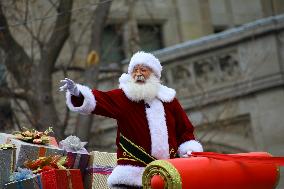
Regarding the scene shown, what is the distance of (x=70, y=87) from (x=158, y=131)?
2.86 ft

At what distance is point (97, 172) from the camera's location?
22.2 ft

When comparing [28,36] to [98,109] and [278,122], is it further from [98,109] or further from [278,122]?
[98,109]

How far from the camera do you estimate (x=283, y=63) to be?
45.9 feet

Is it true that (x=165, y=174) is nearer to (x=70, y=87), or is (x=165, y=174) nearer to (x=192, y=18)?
(x=70, y=87)

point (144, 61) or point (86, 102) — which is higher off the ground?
point (144, 61)

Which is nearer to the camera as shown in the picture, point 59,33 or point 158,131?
point 158,131

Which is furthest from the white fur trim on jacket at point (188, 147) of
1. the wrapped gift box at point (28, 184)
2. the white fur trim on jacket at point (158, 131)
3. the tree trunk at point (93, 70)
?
the tree trunk at point (93, 70)

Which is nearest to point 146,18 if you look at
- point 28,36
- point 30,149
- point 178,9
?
point 178,9

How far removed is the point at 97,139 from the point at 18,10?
3.06m

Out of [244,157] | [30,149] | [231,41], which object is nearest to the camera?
[244,157]

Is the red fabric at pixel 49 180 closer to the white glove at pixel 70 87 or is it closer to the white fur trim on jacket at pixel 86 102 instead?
the white fur trim on jacket at pixel 86 102

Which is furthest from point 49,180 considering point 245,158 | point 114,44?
point 114,44

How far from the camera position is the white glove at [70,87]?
5719 millimetres

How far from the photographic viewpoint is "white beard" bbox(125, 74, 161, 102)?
6.16 m
